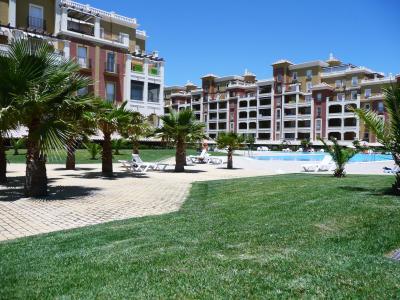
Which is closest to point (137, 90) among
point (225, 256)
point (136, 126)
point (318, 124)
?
point (136, 126)

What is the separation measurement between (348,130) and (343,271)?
244 feet

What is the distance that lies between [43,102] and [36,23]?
3612 cm

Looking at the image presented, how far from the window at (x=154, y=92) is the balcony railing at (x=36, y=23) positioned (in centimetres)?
1347

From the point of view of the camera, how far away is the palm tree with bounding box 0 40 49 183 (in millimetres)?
10398

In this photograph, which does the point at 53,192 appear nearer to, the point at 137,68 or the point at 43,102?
the point at 43,102

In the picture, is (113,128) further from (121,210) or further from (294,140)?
(294,140)

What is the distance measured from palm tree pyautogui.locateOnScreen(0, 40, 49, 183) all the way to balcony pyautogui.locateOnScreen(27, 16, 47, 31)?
34602 millimetres

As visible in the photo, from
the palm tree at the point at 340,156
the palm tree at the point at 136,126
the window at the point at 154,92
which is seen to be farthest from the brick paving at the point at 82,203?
the window at the point at 154,92

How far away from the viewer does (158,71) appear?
5084cm

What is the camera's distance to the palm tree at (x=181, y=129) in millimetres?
20406

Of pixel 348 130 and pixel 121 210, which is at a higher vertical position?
pixel 348 130

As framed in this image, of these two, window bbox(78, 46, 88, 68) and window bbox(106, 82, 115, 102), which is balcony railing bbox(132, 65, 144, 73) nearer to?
window bbox(106, 82, 115, 102)

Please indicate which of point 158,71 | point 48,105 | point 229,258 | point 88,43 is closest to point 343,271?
point 229,258

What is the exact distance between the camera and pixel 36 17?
4247 centimetres
